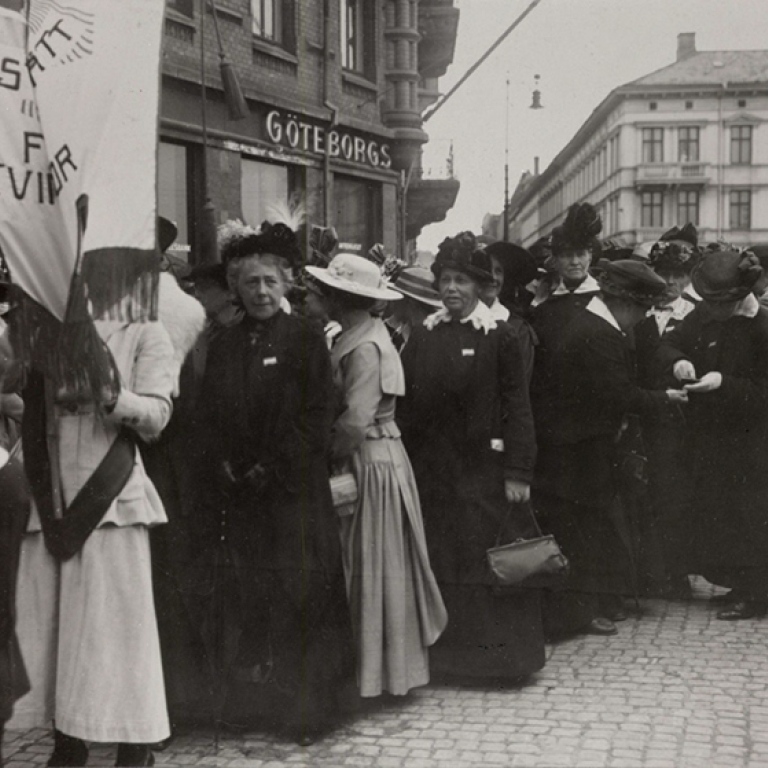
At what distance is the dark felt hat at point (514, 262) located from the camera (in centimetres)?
645

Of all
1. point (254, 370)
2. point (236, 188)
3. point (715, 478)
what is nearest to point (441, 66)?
point (236, 188)

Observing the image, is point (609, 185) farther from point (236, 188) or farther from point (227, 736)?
point (227, 736)

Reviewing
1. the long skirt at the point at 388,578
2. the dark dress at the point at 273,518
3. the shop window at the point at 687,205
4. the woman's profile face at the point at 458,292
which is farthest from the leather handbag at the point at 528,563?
the shop window at the point at 687,205

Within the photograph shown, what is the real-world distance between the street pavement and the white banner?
181 centimetres

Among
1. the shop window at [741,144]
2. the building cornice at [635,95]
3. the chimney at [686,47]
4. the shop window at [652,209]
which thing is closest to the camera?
the chimney at [686,47]

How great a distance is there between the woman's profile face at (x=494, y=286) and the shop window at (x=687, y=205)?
5566mm

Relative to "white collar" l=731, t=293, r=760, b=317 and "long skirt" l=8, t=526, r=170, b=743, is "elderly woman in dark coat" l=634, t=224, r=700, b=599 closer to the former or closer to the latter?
"white collar" l=731, t=293, r=760, b=317

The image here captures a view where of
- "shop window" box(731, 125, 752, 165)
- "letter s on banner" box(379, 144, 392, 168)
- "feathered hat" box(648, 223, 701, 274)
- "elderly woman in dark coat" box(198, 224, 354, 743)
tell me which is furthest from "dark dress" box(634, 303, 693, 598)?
"letter s on banner" box(379, 144, 392, 168)

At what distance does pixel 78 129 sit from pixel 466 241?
7.00 ft

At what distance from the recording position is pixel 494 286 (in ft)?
19.4

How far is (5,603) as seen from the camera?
11.9 ft

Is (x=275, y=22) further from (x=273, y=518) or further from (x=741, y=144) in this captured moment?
(x=273, y=518)

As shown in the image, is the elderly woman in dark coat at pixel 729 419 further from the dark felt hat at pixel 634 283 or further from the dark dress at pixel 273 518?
the dark dress at pixel 273 518

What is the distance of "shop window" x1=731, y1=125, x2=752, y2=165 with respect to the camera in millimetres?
12127
